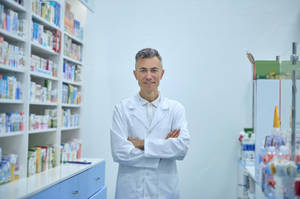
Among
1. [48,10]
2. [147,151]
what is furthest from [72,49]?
[147,151]

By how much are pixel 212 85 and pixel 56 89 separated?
6.11ft

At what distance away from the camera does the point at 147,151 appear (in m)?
2.21

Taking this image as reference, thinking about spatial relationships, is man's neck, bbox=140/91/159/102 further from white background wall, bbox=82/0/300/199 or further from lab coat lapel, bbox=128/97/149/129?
white background wall, bbox=82/0/300/199

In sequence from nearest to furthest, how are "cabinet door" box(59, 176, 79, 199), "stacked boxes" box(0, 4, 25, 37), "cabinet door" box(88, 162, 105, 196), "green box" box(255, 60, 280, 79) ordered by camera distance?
1. "stacked boxes" box(0, 4, 25, 37)
2. "green box" box(255, 60, 280, 79)
3. "cabinet door" box(59, 176, 79, 199)
4. "cabinet door" box(88, 162, 105, 196)

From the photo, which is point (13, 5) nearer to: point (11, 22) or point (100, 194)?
point (11, 22)

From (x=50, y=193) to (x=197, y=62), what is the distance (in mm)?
2378

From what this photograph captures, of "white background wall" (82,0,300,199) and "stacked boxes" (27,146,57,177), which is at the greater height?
"white background wall" (82,0,300,199)

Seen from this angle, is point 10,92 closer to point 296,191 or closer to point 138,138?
point 138,138

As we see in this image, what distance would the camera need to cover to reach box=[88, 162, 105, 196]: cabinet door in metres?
3.24

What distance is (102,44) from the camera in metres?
4.14

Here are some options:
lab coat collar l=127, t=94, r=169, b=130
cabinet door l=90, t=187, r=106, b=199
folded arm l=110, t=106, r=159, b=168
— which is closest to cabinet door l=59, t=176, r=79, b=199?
cabinet door l=90, t=187, r=106, b=199

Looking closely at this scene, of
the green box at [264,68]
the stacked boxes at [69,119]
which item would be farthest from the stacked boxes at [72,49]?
the green box at [264,68]

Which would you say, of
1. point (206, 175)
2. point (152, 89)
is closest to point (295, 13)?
point (206, 175)

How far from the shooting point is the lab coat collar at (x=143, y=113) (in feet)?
7.68
